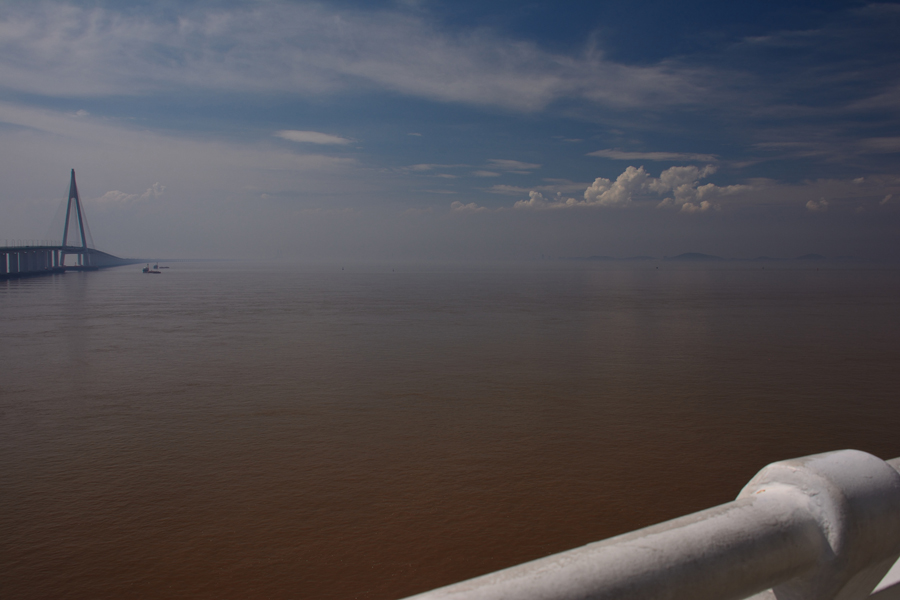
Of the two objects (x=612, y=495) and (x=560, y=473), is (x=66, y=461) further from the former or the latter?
(x=612, y=495)

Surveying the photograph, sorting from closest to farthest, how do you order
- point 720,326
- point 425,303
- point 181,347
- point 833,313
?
point 181,347, point 720,326, point 833,313, point 425,303

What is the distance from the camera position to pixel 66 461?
9430 millimetres

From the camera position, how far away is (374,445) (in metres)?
10.1

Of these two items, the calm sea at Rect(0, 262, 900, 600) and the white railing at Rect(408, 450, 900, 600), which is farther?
the calm sea at Rect(0, 262, 900, 600)

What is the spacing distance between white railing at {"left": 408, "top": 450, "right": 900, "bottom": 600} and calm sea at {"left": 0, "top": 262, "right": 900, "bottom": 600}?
5165 mm

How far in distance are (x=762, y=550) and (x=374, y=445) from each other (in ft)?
29.8

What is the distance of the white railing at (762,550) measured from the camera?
130cm

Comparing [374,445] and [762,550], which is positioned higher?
[762,550]

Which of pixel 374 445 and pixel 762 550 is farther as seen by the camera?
pixel 374 445

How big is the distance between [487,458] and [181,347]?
15.3 meters

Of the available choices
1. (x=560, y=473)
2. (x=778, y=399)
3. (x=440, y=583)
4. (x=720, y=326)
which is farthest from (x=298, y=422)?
(x=720, y=326)

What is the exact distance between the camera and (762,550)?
1469mm

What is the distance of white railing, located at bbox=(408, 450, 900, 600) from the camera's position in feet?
4.28

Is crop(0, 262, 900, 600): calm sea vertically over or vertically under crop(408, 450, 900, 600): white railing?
under
